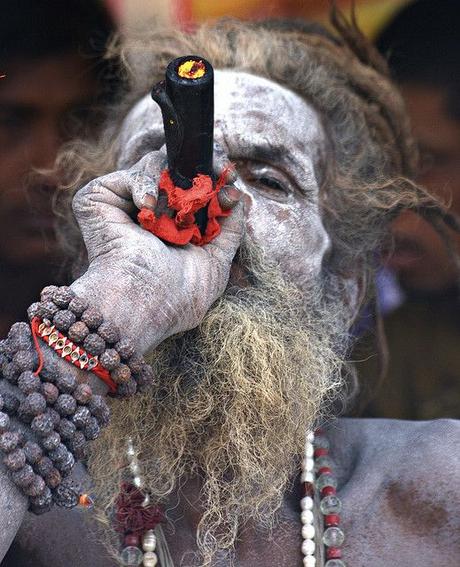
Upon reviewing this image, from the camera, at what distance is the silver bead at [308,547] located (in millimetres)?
1942

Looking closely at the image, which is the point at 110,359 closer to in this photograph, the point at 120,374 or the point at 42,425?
the point at 120,374

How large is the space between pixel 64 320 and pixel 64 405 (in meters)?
0.13

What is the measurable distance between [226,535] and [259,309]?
452 mm

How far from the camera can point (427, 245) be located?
2941 mm

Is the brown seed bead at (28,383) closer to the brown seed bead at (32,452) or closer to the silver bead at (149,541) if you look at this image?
the brown seed bead at (32,452)

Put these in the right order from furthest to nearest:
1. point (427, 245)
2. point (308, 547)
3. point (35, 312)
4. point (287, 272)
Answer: point (427, 245) → point (287, 272) → point (308, 547) → point (35, 312)

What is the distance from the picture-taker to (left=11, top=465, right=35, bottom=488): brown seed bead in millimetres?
1447

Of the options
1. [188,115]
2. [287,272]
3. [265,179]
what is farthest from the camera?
[265,179]

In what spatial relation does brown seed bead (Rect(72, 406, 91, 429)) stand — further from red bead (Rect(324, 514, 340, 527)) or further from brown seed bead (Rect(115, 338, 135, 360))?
red bead (Rect(324, 514, 340, 527))

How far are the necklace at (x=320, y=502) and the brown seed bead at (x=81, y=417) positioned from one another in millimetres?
652

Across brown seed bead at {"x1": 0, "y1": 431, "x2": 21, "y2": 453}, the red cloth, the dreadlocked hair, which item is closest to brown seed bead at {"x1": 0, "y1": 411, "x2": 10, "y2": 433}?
brown seed bead at {"x1": 0, "y1": 431, "x2": 21, "y2": 453}

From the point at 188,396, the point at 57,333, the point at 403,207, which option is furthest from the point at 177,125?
the point at 403,207

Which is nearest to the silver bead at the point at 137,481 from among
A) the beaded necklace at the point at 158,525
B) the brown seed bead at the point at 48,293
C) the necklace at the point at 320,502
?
the beaded necklace at the point at 158,525

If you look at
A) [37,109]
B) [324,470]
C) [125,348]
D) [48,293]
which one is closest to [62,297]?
[48,293]
